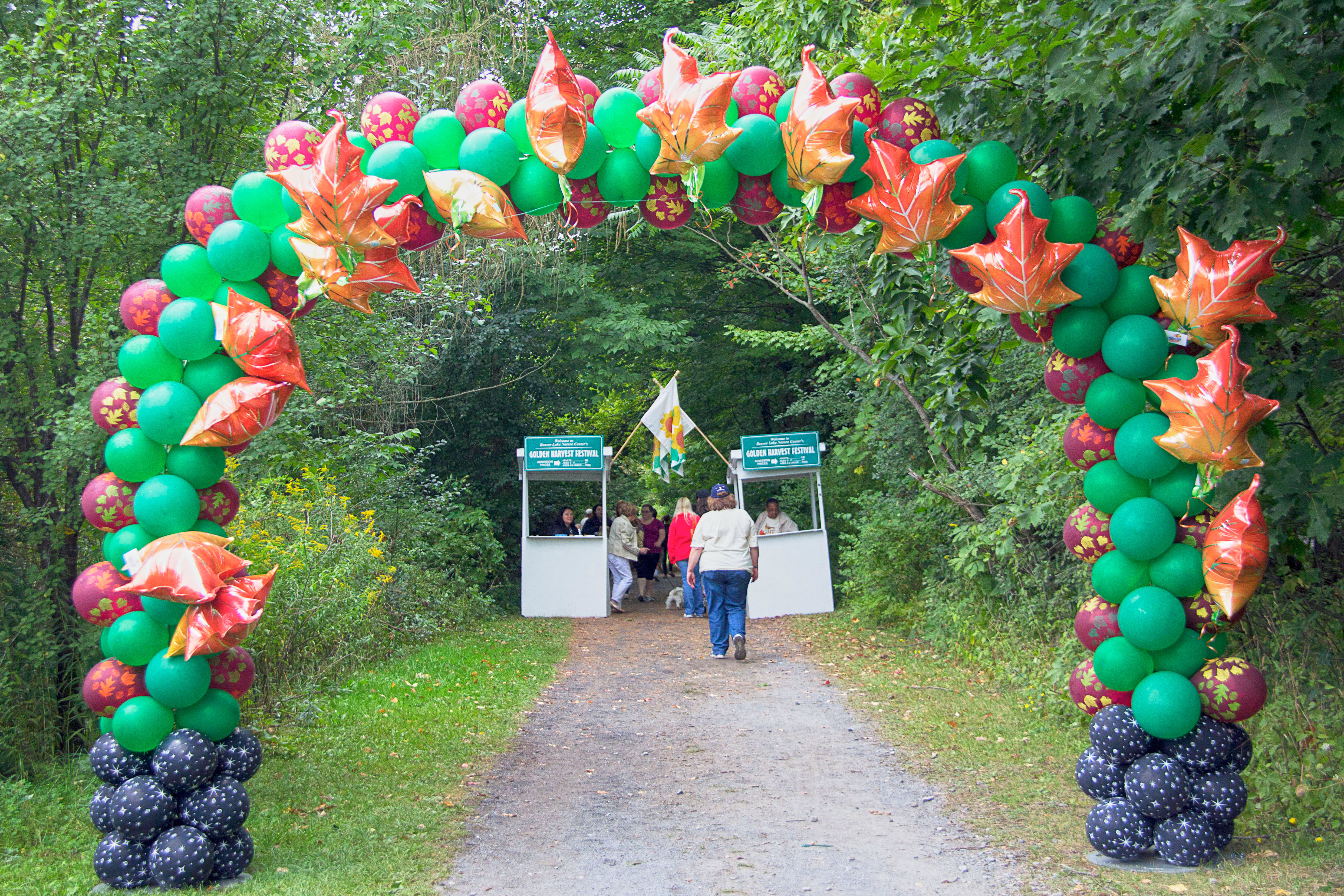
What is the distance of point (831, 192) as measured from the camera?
5.16 meters

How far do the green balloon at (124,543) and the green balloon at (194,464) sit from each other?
12.4 inches

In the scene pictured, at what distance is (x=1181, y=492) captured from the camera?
4.71 meters

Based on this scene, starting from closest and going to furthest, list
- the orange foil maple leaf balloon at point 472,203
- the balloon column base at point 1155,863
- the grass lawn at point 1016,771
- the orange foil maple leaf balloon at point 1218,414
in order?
1. the orange foil maple leaf balloon at point 1218,414
2. the grass lawn at point 1016,771
3. the balloon column base at point 1155,863
4. the orange foil maple leaf balloon at point 472,203

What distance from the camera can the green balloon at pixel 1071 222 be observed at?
4945 millimetres

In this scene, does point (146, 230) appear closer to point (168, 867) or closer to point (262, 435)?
point (262, 435)

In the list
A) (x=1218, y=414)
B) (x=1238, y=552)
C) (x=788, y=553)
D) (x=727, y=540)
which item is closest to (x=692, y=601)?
(x=788, y=553)

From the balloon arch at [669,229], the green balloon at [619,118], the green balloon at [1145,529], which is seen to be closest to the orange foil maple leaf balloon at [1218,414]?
the balloon arch at [669,229]

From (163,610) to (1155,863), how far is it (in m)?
4.88

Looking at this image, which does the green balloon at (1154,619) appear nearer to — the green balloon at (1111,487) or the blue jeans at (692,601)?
the green balloon at (1111,487)

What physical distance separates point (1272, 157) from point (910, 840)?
3620mm

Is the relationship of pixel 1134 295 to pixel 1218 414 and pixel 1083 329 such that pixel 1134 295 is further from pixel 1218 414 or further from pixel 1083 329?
pixel 1218 414

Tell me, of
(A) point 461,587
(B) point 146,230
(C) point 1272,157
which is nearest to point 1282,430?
(C) point 1272,157

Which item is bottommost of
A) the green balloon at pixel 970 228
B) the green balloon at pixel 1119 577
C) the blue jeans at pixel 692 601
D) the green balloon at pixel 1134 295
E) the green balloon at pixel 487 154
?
the blue jeans at pixel 692 601

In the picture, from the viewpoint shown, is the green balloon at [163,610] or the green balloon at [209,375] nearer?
the green balloon at [163,610]
